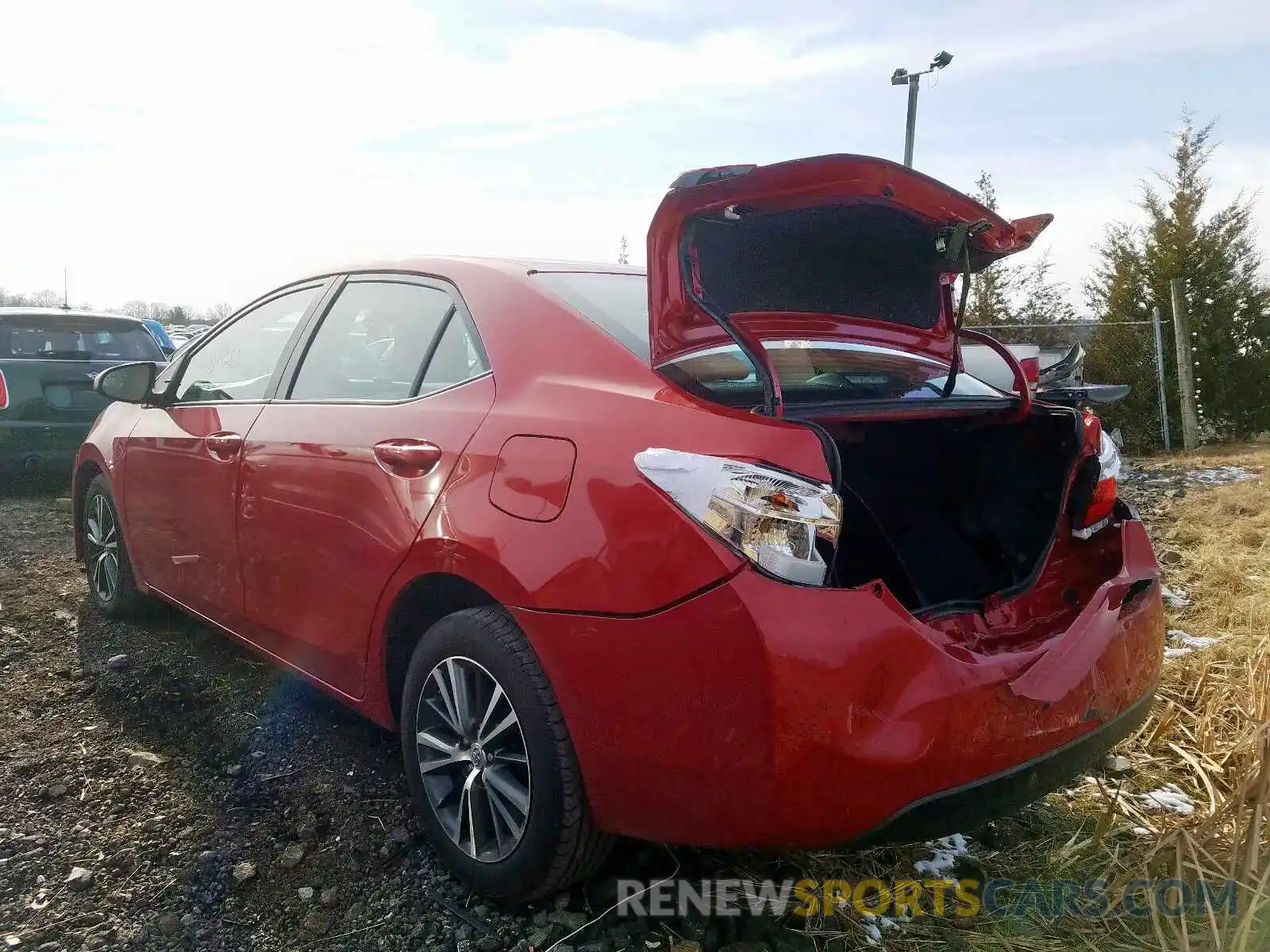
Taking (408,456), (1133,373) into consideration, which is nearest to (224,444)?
(408,456)

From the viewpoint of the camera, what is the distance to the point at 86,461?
4312 millimetres

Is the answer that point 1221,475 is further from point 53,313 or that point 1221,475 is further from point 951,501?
point 53,313

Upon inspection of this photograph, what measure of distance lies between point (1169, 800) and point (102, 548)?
4.27m

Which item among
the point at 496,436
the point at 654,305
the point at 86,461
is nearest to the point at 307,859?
the point at 496,436

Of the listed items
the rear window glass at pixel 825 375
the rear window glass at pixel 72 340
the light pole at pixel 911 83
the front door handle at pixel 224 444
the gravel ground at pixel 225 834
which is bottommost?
the gravel ground at pixel 225 834

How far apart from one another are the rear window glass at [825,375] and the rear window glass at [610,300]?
0.50ft

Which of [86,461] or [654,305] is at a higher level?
[654,305]

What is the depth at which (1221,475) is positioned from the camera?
26.7ft

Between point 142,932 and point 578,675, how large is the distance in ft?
3.93

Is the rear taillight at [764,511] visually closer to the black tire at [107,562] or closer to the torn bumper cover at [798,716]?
the torn bumper cover at [798,716]

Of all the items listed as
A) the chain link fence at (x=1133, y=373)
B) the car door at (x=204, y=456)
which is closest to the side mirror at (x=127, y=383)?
the car door at (x=204, y=456)

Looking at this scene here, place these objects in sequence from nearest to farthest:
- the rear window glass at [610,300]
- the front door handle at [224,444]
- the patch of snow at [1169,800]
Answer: the rear window glass at [610,300] → the patch of snow at [1169,800] → the front door handle at [224,444]

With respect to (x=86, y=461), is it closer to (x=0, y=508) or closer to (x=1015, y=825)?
(x=0, y=508)

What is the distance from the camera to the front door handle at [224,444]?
119 inches
